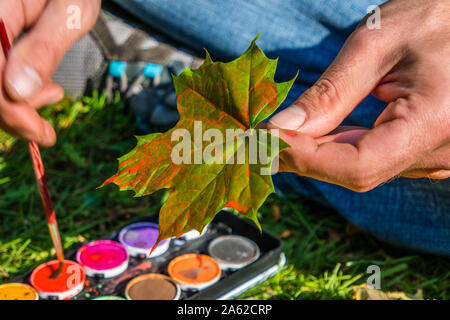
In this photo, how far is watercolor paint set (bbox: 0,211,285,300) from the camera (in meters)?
1.14

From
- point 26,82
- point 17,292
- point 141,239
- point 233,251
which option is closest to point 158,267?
point 141,239

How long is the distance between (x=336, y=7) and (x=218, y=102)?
0.79 metres

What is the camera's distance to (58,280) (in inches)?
44.9

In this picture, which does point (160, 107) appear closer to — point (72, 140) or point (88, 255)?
point (72, 140)

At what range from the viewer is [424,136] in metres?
0.83

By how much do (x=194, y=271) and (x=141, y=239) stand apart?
199mm

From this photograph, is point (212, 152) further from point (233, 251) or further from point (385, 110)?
point (233, 251)

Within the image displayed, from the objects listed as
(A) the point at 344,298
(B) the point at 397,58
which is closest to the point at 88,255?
(A) the point at 344,298

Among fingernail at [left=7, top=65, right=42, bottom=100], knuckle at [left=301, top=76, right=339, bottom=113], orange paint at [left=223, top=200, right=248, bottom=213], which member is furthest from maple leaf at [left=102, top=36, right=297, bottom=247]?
fingernail at [left=7, top=65, right=42, bottom=100]

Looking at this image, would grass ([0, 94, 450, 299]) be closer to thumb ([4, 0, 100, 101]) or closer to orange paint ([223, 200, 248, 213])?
thumb ([4, 0, 100, 101])

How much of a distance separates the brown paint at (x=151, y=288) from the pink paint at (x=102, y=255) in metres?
0.07

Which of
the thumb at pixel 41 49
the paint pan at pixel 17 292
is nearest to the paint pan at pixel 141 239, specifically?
the paint pan at pixel 17 292

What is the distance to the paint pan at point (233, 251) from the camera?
1270 millimetres

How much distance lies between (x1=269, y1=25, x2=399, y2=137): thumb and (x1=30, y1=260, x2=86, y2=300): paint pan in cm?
72
